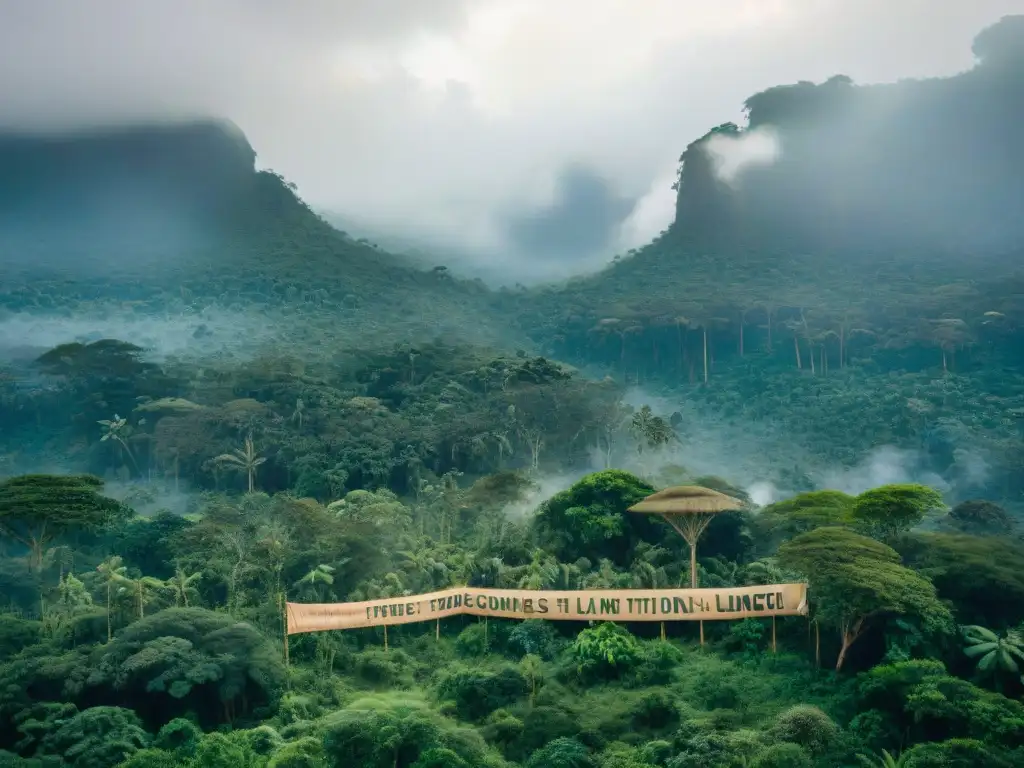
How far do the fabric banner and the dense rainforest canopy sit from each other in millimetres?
947

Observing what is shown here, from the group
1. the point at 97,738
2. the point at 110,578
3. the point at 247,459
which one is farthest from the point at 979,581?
the point at 247,459

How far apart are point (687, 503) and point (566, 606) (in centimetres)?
565

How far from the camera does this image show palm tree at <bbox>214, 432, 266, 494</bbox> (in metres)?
58.7

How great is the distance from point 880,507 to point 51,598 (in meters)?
31.1

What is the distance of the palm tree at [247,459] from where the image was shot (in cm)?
5866

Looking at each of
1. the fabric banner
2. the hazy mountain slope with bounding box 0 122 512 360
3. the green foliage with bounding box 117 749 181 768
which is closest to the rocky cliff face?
the hazy mountain slope with bounding box 0 122 512 360

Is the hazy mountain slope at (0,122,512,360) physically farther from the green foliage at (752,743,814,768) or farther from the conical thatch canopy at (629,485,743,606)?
the green foliage at (752,743,814,768)

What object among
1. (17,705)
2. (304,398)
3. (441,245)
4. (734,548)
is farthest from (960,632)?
(441,245)

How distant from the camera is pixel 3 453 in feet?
224

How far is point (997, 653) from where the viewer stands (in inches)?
1209

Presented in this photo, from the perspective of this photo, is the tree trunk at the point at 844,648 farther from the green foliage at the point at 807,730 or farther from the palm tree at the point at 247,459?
the palm tree at the point at 247,459

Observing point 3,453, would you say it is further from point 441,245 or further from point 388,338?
point 441,245

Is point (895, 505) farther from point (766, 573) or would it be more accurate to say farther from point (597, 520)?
point (597, 520)

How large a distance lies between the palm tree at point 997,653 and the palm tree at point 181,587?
2584 cm
